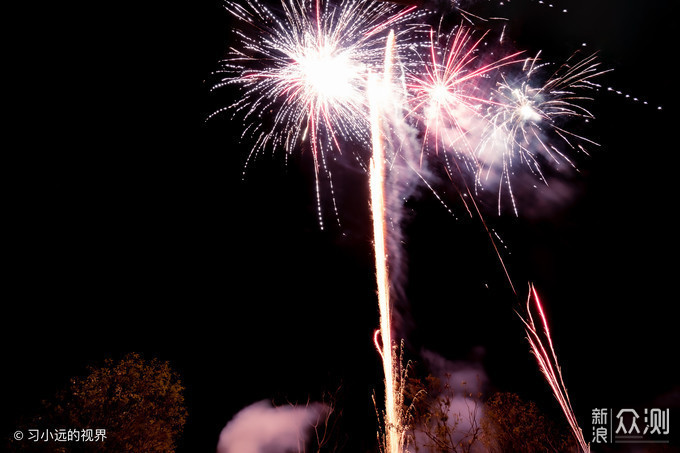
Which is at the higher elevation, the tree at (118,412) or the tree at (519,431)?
the tree at (118,412)

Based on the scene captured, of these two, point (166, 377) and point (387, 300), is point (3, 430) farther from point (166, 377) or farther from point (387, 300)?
point (387, 300)

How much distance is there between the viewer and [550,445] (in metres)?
13.2

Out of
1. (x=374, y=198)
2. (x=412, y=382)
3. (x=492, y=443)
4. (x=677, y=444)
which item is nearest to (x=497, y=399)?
(x=492, y=443)

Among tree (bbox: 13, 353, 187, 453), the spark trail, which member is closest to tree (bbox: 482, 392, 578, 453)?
the spark trail

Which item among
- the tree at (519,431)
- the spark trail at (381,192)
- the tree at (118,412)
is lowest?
the tree at (519,431)

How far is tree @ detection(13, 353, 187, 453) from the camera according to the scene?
9680 mm

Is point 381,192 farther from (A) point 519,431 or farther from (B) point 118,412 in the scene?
(A) point 519,431

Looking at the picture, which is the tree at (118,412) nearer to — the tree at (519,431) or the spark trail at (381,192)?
the spark trail at (381,192)

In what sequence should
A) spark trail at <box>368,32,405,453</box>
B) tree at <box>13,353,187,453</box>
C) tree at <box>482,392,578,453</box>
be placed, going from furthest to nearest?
tree at <box>482,392,578,453</box>, tree at <box>13,353,187,453</box>, spark trail at <box>368,32,405,453</box>

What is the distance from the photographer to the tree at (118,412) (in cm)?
968

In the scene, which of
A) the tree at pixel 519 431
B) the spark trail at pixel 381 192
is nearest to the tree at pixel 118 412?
the spark trail at pixel 381 192

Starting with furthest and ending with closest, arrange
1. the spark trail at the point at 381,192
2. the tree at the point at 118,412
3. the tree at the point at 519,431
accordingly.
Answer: the tree at the point at 519,431 < the tree at the point at 118,412 < the spark trail at the point at 381,192

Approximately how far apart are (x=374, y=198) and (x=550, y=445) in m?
12.2

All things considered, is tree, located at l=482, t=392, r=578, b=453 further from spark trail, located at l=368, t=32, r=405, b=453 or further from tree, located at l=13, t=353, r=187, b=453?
tree, located at l=13, t=353, r=187, b=453
